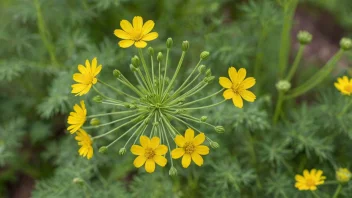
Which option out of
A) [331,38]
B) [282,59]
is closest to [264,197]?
[282,59]

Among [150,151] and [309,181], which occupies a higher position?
[150,151]

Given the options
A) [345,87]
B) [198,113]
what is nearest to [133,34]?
[198,113]

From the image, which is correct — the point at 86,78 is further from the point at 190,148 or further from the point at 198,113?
the point at 198,113

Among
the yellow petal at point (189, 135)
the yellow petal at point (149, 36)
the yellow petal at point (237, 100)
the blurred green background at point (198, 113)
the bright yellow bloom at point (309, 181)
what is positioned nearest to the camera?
the yellow petal at point (189, 135)

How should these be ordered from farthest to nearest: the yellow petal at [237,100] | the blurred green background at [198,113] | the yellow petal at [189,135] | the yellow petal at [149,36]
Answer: the blurred green background at [198,113], the yellow petal at [149,36], the yellow petal at [237,100], the yellow petal at [189,135]

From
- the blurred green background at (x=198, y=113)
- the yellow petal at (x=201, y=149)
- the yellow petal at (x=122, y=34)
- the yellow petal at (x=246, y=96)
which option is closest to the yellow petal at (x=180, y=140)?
the yellow petal at (x=201, y=149)

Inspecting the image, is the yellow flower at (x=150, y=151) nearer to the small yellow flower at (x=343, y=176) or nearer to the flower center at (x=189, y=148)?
the flower center at (x=189, y=148)

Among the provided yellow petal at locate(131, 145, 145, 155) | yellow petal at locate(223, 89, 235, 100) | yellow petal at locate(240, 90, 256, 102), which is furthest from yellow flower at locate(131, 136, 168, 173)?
yellow petal at locate(240, 90, 256, 102)

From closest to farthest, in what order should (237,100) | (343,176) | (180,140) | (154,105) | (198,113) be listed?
(180,140), (237,100), (154,105), (343,176), (198,113)
